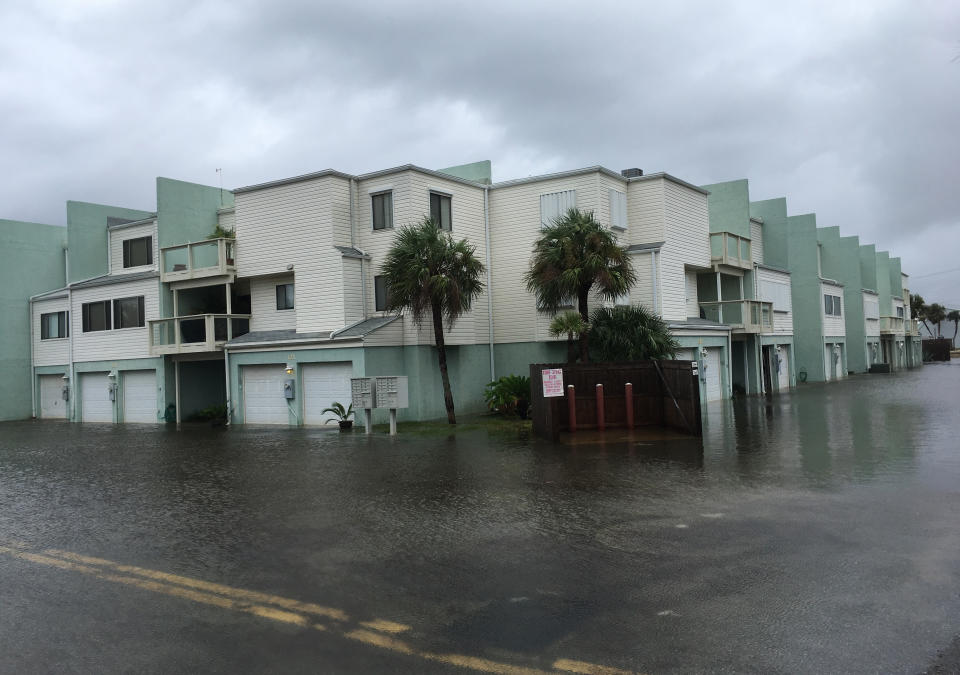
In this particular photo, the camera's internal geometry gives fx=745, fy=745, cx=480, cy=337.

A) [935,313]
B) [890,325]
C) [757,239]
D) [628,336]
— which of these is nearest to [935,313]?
[935,313]

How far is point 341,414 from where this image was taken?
22.2m

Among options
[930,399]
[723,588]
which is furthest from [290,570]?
[930,399]

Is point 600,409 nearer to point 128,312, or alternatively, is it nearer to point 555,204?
point 555,204

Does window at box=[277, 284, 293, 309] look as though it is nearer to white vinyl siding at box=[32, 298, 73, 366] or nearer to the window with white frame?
white vinyl siding at box=[32, 298, 73, 366]

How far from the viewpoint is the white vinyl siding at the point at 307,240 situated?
24656 millimetres

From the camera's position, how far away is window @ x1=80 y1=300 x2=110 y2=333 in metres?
30.3

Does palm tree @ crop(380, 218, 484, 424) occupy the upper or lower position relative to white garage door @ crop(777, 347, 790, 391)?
upper

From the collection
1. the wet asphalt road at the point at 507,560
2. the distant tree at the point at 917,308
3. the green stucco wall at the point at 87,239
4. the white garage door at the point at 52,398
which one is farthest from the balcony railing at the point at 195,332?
the distant tree at the point at 917,308

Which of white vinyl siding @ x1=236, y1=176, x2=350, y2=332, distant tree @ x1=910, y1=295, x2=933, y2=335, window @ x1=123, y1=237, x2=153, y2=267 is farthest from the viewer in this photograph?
distant tree @ x1=910, y1=295, x2=933, y2=335

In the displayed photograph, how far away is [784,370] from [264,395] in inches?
1029

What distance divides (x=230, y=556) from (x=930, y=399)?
2513cm

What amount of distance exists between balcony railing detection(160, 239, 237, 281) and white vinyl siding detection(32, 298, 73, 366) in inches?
274

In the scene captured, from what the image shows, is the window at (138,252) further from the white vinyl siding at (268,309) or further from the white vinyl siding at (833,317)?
the white vinyl siding at (833,317)

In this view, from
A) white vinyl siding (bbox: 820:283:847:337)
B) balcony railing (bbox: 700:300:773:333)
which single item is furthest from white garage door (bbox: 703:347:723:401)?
white vinyl siding (bbox: 820:283:847:337)
